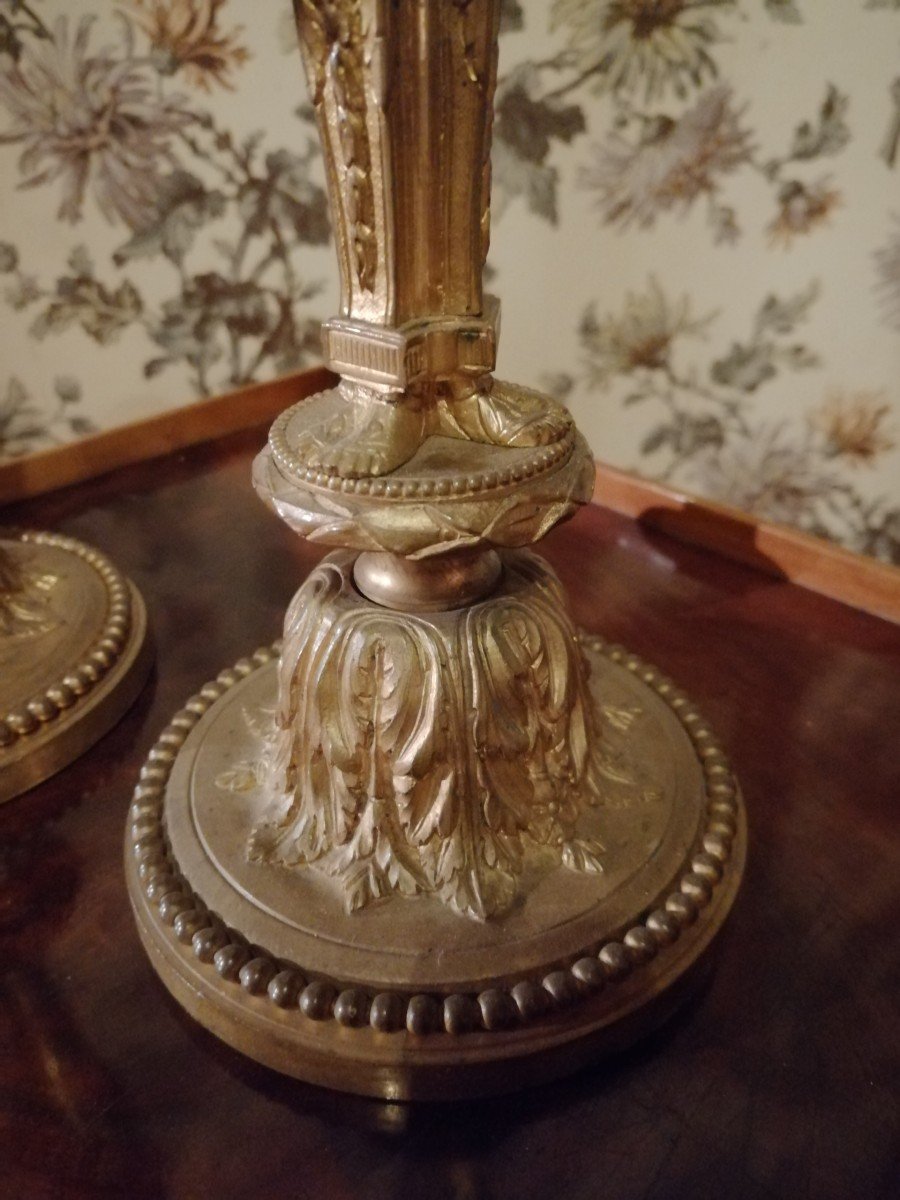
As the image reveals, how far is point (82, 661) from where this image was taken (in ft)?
2.25

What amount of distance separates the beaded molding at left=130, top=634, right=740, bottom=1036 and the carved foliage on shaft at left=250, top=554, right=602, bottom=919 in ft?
0.14

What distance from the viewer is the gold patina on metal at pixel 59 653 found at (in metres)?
0.63

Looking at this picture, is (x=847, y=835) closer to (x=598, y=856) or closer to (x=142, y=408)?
(x=598, y=856)

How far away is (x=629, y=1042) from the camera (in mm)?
462

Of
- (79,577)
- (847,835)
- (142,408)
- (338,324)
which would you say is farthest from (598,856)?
(142,408)

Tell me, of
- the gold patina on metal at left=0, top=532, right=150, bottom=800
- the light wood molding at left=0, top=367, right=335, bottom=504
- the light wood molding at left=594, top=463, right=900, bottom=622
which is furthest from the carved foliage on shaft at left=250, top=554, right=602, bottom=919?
the light wood molding at left=0, top=367, right=335, bottom=504

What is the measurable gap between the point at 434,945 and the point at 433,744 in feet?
0.34

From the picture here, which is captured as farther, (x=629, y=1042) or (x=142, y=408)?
(x=142, y=408)

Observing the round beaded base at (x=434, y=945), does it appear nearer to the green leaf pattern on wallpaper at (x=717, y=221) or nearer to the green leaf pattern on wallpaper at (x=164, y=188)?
the green leaf pattern on wallpaper at (x=717, y=221)

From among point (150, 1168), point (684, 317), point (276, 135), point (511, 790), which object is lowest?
point (150, 1168)

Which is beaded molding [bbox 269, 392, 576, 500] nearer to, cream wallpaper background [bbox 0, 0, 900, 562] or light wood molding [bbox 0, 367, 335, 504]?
cream wallpaper background [bbox 0, 0, 900, 562]

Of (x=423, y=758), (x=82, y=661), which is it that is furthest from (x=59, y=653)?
(x=423, y=758)

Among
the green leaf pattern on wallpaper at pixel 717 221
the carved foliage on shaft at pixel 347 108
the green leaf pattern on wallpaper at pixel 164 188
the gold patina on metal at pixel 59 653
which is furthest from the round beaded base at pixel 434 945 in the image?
the green leaf pattern on wallpaper at pixel 164 188

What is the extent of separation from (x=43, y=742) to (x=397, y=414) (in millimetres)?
397
